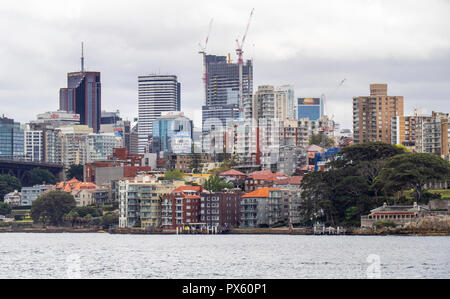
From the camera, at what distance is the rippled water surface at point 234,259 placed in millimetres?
65750

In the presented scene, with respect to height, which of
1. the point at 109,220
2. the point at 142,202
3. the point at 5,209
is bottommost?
the point at 109,220

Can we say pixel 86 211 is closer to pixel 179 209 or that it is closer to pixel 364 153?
pixel 179 209

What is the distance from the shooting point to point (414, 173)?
12512 centimetres

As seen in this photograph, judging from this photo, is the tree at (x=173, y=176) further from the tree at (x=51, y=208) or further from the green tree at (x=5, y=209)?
the green tree at (x=5, y=209)

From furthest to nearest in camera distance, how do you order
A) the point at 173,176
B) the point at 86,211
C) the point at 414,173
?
the point at 173,176, the point at 86,211, the point at 414,173

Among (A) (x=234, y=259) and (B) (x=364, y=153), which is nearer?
(A) (x=234, y=259)

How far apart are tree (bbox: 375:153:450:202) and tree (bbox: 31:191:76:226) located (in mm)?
59842

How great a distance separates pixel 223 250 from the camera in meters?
93.9

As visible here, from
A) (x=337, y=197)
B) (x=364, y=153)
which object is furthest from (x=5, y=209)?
(x=337, y=197)

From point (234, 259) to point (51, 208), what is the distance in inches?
3627

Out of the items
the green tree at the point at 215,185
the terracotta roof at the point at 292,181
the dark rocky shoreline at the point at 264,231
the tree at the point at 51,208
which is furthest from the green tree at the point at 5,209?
the terracotta roof at the point at 292,181

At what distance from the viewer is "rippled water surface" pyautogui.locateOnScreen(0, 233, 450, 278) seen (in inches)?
2589

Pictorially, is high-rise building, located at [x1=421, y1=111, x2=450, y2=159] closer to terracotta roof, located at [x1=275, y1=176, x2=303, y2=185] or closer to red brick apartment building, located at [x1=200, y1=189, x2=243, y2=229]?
terracotta roof, located at [x1=275, y1=176, x2=303, y2=185]
